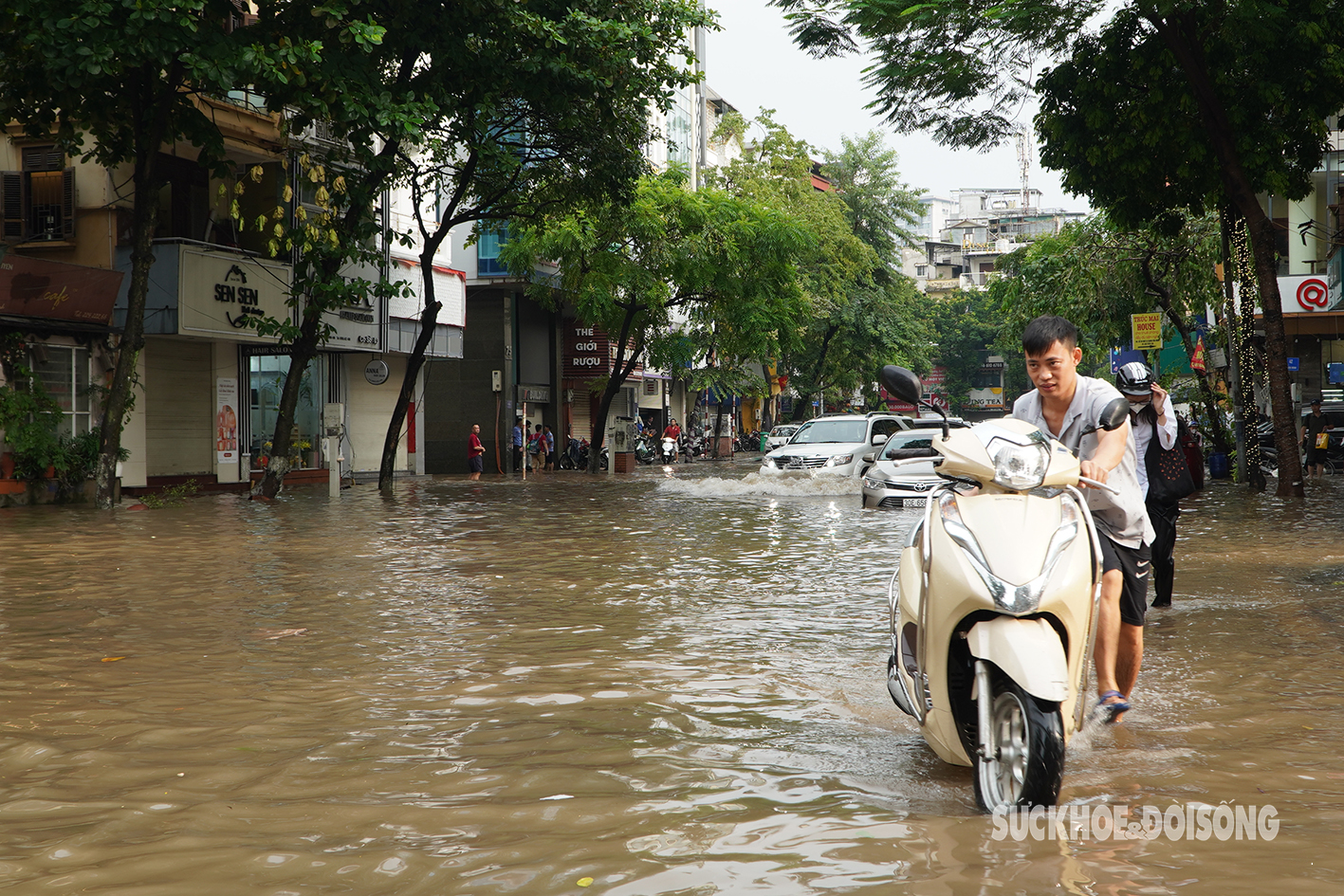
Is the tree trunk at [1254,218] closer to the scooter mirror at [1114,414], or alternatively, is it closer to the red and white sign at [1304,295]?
the red and white sign at [1304,295]

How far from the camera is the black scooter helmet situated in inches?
264

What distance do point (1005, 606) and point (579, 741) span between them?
200cm

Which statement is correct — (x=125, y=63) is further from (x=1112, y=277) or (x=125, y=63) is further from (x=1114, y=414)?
(x=1112, y=277)

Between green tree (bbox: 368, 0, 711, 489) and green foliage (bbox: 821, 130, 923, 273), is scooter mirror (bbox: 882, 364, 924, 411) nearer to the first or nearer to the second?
green tree (bbox: 368, 0, 711, 489)

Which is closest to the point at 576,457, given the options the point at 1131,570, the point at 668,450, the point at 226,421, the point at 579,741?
the point at 668,450

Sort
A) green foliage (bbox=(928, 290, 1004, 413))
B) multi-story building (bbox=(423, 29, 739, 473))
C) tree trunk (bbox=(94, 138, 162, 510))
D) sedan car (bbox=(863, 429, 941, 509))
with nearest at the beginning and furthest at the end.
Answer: tree trunk (bbox=(94, 138, 162, 510)) < sedan car (bbox=(863, 429, 941, 509)) < multi-story building (bbox=(423, 29, 739, 473)) < green foliage (bbox=(928, 290, 1004, 413))

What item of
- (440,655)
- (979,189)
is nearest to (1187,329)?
(440,655)

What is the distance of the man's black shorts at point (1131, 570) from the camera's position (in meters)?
5.26

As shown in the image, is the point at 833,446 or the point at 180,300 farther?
the point at 833,446

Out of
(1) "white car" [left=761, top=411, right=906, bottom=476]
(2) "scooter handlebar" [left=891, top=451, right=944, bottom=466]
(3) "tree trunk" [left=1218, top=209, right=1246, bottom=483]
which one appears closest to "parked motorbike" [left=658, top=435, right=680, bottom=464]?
Result: (1) "white car" [left=761, top=411, right=906, bottom=476]

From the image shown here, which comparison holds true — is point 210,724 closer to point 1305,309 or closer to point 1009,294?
point 1305,309

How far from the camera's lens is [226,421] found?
28.1 m

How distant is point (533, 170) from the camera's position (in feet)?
87.6

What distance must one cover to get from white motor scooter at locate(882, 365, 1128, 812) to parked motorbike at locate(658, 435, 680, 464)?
4846 centimetres
